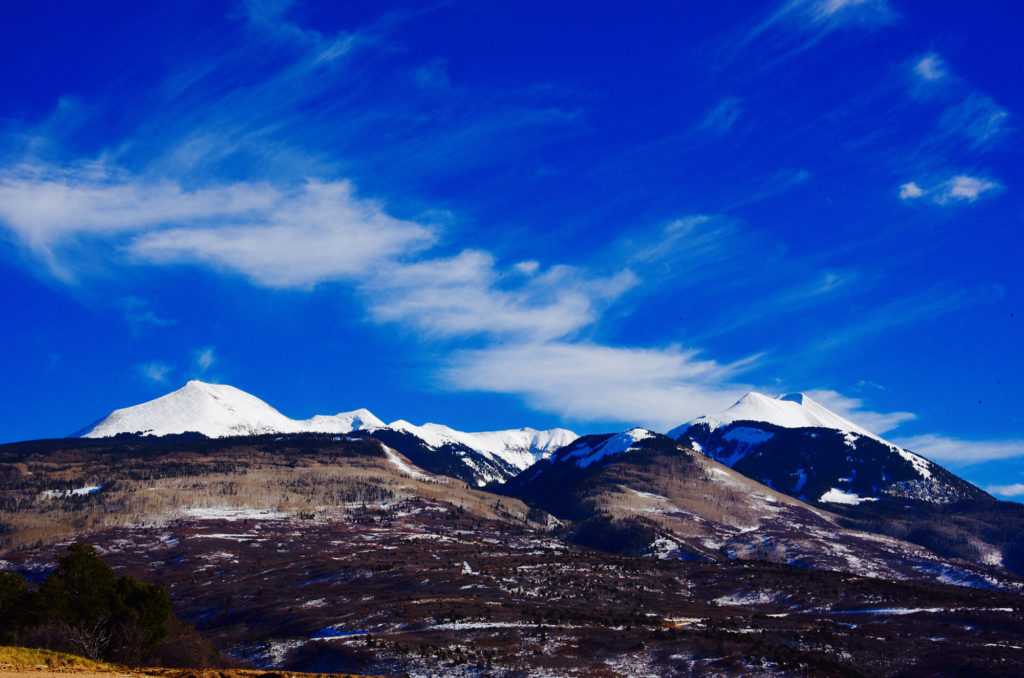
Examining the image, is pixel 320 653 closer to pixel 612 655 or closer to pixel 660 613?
pixel 612 655

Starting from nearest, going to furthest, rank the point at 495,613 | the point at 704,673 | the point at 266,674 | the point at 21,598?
the point at 266,674 < the point at 21,598 < the point at 704,673 < the point at 495,613

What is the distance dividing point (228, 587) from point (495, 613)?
7299 cm

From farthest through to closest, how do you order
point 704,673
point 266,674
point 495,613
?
point 495,613 < point 704,673 < point 266,674

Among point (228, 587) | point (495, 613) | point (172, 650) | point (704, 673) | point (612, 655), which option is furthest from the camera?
point (228, 587)

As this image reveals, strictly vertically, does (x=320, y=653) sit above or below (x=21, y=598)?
below

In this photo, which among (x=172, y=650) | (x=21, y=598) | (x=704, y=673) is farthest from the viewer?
(x=704, y=673)

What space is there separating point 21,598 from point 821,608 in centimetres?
12188

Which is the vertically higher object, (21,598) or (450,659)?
(21,598)

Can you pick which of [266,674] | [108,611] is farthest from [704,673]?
[108,611]

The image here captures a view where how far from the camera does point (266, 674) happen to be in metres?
50.8

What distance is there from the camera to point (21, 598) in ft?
211

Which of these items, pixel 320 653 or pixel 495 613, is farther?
pixel 495 613

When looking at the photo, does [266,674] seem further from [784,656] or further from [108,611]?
[784,656]

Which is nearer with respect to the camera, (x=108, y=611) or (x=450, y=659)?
(x=108, y=611)
